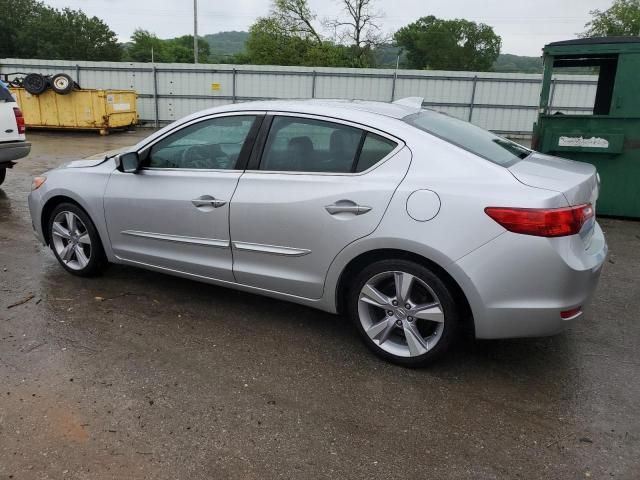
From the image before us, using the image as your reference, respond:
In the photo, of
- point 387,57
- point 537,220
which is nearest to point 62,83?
point 537,220

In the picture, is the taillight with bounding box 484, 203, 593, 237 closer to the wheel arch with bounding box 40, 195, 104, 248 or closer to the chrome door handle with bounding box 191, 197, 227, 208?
the chrome door handle with bounding box 191, 197, 227, 208

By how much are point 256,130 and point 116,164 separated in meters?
1.27

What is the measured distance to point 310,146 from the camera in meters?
3.42

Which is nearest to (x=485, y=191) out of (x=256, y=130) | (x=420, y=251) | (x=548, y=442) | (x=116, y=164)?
(x=420, y=251)

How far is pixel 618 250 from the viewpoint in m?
5.76

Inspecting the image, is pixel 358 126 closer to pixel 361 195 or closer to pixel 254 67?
pixel 361 195

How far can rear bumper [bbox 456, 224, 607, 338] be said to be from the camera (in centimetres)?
271

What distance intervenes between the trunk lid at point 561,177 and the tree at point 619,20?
207 feet

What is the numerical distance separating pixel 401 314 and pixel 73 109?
1706 cm

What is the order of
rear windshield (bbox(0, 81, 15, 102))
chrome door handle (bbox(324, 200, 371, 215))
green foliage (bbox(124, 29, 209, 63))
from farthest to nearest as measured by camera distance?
green foliage (bbox(124, 29, 209, 63))
rear windshield (bbox(0, 81, 15, 102))
chrome door handle (bbox(324, 200, 371, 215))

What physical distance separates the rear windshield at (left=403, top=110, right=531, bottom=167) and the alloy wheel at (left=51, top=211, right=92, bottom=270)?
2842mm

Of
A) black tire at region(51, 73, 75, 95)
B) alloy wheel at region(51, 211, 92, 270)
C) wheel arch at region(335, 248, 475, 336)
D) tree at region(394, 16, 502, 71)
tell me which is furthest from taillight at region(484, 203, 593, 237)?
tree at region(394, 16, 502, 71)

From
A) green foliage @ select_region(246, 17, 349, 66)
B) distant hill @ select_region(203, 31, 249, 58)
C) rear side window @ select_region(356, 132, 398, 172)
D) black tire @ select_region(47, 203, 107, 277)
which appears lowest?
black tire @ select_region(47, 203, 107, 277)

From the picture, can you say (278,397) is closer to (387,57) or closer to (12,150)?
(12,150)
